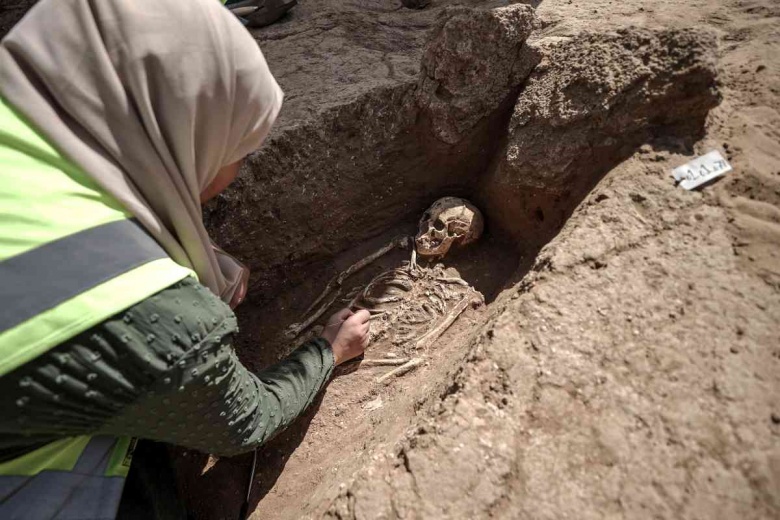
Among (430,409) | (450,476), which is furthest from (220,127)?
(450,476)

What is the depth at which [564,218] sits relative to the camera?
6.18 feet

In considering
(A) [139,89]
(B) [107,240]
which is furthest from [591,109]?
(B) [107,240]

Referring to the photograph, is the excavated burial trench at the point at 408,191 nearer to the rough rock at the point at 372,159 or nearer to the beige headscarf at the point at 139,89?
the rough rock at the point at 372,159

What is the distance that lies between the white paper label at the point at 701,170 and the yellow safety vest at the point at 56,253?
1.50 meters

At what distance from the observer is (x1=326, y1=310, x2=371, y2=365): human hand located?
1.90 m

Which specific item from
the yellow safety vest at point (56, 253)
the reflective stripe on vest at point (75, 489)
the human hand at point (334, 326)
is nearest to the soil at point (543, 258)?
the human hand at point (334, 326)

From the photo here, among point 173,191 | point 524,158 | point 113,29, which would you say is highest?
point 113,29

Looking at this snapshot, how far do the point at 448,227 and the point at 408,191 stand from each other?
358 mm

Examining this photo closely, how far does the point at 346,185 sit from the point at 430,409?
52.4 inches

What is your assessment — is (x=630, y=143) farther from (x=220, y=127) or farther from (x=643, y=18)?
(x=220, y=127)

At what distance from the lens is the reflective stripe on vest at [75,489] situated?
3.65 ft

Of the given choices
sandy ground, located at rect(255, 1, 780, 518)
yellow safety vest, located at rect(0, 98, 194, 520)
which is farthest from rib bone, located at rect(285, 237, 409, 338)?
yellow safety vest, located at rect(0, 98, 194, 520)

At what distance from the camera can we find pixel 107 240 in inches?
36.8

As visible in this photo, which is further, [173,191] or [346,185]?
[346,185]
